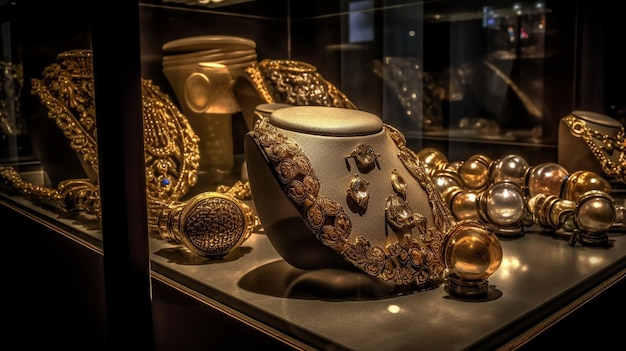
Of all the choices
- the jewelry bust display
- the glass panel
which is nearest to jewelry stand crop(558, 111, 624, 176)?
the jewelry bust display

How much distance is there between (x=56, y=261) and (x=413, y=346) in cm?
51

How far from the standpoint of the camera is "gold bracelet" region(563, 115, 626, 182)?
1.18m

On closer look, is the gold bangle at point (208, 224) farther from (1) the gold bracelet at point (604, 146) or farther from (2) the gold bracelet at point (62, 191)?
(1) the gold bracelet at point (604, 146)

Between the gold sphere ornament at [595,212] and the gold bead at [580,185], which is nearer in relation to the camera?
the gold sphere ornament at [595,212]

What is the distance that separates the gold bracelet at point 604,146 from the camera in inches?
46.4

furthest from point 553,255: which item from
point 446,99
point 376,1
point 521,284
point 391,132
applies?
point 376,1

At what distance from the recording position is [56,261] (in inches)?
32.2

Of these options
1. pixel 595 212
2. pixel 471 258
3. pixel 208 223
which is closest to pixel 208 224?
pixel 208 223

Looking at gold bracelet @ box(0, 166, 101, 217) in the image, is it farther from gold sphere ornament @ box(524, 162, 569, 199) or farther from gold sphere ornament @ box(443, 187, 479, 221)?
gold sphere ornament @ box(524, 162, 569, 199)

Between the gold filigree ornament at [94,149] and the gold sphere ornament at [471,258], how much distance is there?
277 millimetres

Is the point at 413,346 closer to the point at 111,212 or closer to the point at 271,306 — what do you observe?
the point at 271,306

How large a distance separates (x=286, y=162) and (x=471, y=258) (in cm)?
22

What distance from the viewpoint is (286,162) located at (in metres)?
0.65

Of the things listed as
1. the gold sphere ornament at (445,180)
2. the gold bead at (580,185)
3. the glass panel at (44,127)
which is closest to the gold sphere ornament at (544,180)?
the gold bead at (580,185)
